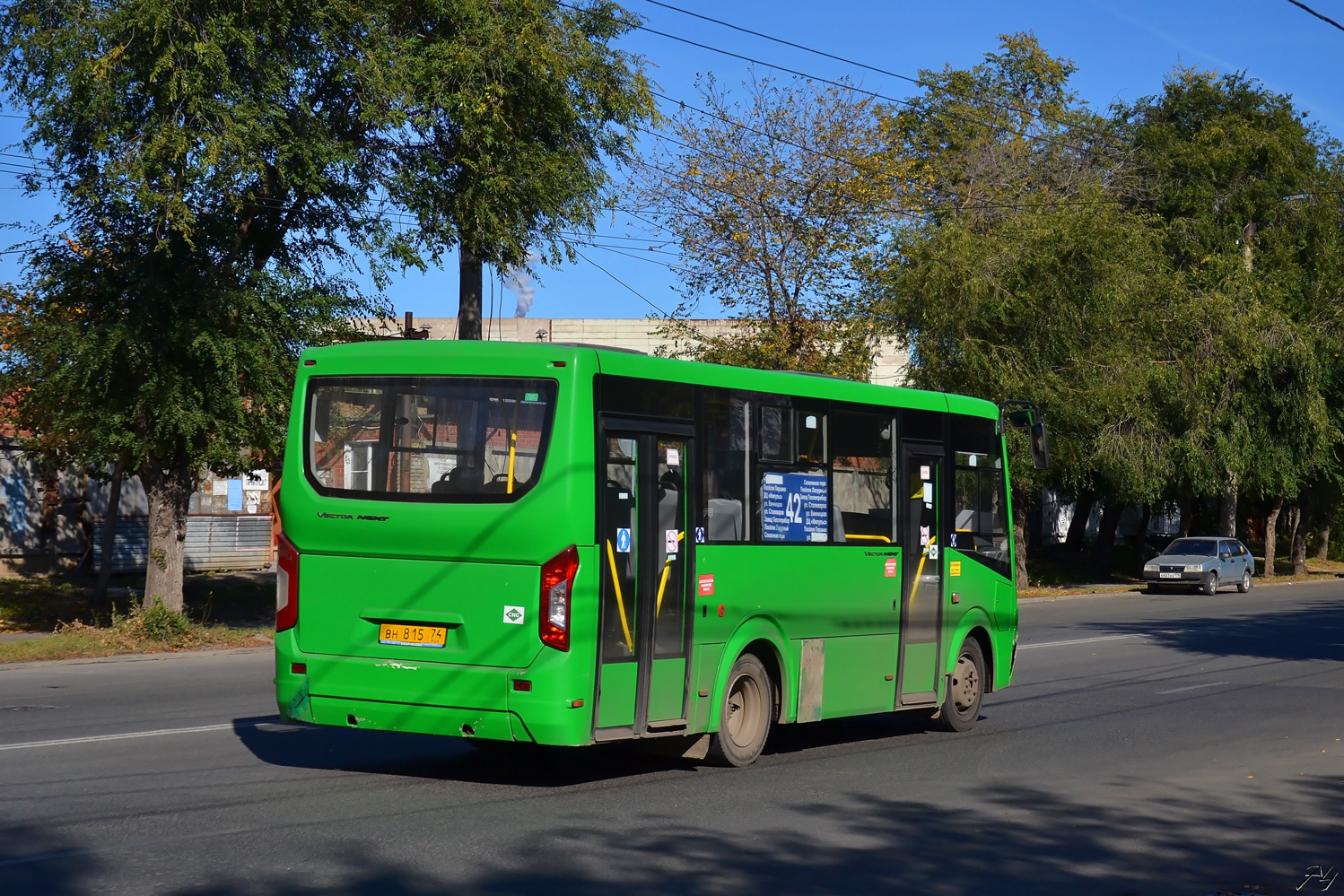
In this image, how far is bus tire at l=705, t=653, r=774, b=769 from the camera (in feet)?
33.4

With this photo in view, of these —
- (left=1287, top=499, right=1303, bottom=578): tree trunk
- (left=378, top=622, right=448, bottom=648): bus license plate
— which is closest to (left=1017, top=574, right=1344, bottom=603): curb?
(left=1287, top=499, right=1303, bottom=578): tree trunk

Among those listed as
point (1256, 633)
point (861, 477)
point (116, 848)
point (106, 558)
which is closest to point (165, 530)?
point (106, 558)

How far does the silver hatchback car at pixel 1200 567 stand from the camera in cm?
4047

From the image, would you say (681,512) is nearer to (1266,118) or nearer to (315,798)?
(315,798)

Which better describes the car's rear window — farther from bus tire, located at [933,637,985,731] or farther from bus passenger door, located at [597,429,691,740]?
bus passenger door, located at [597,429,691,740]

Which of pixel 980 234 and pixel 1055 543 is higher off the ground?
pixel 980 234

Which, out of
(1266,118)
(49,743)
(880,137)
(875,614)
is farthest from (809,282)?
(1266,118)

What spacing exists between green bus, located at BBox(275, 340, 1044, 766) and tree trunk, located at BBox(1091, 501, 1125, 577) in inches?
1648

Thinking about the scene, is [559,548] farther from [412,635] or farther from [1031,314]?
[1031,314]

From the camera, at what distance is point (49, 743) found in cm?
1059

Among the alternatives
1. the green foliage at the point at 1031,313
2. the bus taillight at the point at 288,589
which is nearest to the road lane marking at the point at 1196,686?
the bus taillight at the point at 288,589

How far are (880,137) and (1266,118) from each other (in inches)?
979

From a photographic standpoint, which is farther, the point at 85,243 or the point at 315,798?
the point at 85,243

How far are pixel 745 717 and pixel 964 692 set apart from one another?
3.33 m
